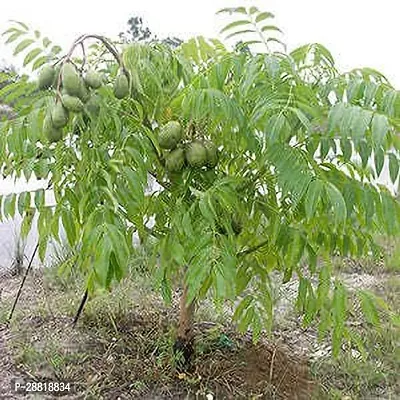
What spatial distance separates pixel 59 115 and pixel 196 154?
0.29 metres

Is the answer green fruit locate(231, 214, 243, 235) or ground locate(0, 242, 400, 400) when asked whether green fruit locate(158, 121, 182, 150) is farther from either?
ground locate(0, 242, 400, 400)

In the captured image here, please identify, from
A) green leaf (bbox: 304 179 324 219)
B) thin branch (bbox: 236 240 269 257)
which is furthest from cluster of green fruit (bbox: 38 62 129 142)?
thin branch (bbox: 236 240 269 257)

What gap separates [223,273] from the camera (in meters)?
1.09

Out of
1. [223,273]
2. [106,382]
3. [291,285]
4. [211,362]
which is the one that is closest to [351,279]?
[291,285]

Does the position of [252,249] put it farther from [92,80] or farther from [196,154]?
[92,80]

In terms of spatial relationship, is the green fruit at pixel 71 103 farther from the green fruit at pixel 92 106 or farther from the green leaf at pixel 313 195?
the green leaf at pixel 313 195

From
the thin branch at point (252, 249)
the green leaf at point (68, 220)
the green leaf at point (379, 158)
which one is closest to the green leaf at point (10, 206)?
the green leaf at point (68, 220)

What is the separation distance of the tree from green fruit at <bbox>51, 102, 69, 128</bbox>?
0.01m

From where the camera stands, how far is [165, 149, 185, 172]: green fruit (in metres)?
1.19

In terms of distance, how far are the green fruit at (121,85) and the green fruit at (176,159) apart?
6.3 inches

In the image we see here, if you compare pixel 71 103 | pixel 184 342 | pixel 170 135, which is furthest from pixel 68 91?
pixel 184 342

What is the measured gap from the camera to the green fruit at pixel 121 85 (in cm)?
108

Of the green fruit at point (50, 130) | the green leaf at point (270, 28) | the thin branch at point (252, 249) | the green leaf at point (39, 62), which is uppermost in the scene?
the green leaf at point (270, 28)

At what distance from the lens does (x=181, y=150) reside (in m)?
1.19
